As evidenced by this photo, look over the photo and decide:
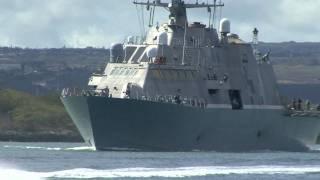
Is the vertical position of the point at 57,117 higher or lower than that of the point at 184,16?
lower

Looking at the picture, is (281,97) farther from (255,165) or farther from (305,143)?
(255,165)

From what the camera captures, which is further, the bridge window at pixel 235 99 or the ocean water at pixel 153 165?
the bridge window at pixel 235 99

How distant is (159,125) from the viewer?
11031 centimetres

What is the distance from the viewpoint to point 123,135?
109562mm

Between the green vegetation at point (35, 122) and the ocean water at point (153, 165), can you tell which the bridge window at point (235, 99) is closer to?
the ocean water at point (153, 165)

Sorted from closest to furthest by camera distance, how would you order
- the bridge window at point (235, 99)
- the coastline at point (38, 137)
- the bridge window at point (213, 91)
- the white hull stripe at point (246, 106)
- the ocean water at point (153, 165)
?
the ocean water at point (153, 165), the white hull stripe at point (246, 106), the bridge window at point (213, 91), the bridge window at point (235, 99), the coastline at point (38, 137)

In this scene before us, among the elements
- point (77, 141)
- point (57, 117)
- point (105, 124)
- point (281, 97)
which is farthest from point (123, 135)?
point (57, 117)

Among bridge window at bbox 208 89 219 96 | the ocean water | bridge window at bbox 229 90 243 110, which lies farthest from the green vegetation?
the ocean water

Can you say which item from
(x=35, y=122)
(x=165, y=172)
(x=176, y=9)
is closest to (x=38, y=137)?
(x=35, y=122)

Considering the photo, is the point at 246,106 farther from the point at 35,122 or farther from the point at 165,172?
the point at 35,122

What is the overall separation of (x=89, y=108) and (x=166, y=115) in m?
5.62

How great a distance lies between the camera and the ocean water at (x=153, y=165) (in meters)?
82.4

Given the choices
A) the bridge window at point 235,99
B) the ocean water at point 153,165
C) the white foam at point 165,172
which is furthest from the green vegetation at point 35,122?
the white foam at point 165,172

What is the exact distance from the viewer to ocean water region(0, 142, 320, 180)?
82438 millimetres
